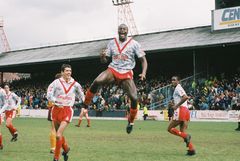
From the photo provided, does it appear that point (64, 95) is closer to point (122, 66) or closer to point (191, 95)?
point (122, 66)

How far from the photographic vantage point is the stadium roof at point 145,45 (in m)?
40.8

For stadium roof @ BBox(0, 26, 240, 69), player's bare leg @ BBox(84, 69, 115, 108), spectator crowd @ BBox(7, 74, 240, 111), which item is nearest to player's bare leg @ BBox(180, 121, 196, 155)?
player's bare leg @ BBox(84, 69, 115, 108)

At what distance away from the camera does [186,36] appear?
149 ft

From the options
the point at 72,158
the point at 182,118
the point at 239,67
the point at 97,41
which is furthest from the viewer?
the point at 97,41

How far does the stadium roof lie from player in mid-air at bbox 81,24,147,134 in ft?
90.2

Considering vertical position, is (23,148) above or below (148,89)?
below

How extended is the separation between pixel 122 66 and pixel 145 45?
35458 mm

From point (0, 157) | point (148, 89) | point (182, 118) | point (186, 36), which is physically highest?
point (186, 36)

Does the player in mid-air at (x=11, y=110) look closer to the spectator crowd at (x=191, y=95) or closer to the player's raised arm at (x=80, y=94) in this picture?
the player's raised arm at (x=80, y=94)

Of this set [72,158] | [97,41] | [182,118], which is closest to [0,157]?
[72,158]

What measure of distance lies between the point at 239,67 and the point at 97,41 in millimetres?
19438

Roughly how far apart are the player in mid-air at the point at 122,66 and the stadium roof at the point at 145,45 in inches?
1082

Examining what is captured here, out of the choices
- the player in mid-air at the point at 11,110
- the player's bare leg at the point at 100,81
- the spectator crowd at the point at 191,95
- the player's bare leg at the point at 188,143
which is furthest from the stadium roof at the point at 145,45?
the player's bare leg at the point at 100,81

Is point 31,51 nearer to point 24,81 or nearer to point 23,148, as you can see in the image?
point 24,81
